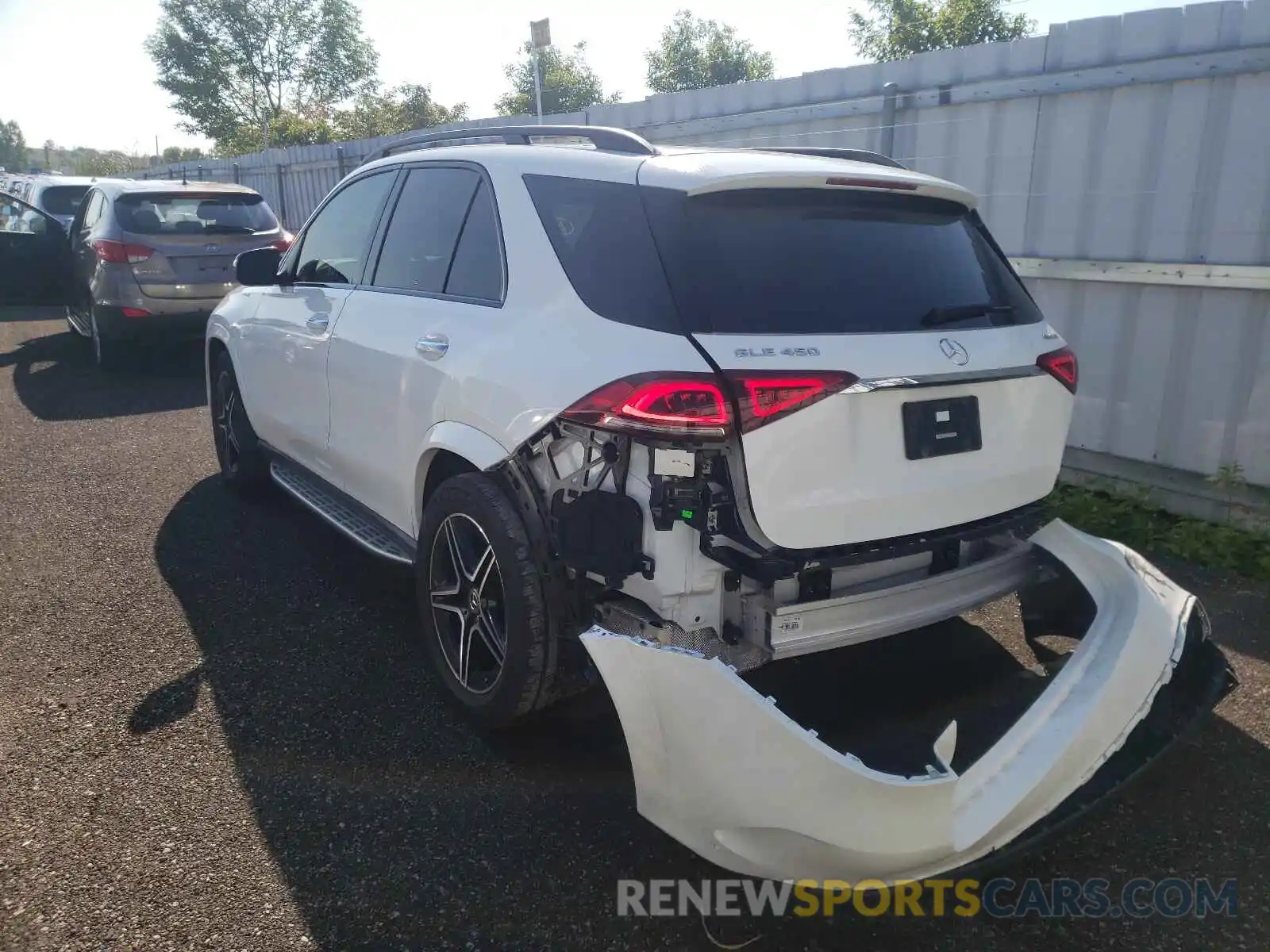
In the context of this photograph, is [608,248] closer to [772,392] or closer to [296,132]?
[772,392]

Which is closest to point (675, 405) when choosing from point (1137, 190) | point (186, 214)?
point (1137, 190)

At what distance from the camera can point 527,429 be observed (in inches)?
105

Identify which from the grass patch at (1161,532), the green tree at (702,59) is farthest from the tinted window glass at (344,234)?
the green tree at (702,59)

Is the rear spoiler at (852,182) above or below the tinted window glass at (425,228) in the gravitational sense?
above

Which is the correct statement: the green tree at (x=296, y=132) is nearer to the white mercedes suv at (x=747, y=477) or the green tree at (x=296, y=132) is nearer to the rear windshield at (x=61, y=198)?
the rear windshield at (x=61, y=198)

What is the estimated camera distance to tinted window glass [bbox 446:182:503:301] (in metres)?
3.05

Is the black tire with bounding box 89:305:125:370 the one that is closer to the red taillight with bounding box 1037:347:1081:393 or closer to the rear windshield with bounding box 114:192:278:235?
the rear windshield with bounding box 114:192:278:235

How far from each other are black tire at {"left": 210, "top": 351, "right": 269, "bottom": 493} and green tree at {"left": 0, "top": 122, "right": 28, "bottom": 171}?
100 meters

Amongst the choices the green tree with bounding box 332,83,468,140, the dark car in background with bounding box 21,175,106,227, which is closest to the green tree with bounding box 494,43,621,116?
the green tree with bounding box 332,83,468,140

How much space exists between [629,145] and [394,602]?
2.26m

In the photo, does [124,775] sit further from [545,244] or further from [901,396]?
[901,396]

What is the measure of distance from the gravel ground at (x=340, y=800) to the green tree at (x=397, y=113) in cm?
4553

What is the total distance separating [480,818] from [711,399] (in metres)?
1.41

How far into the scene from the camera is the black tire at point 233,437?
536 cm
